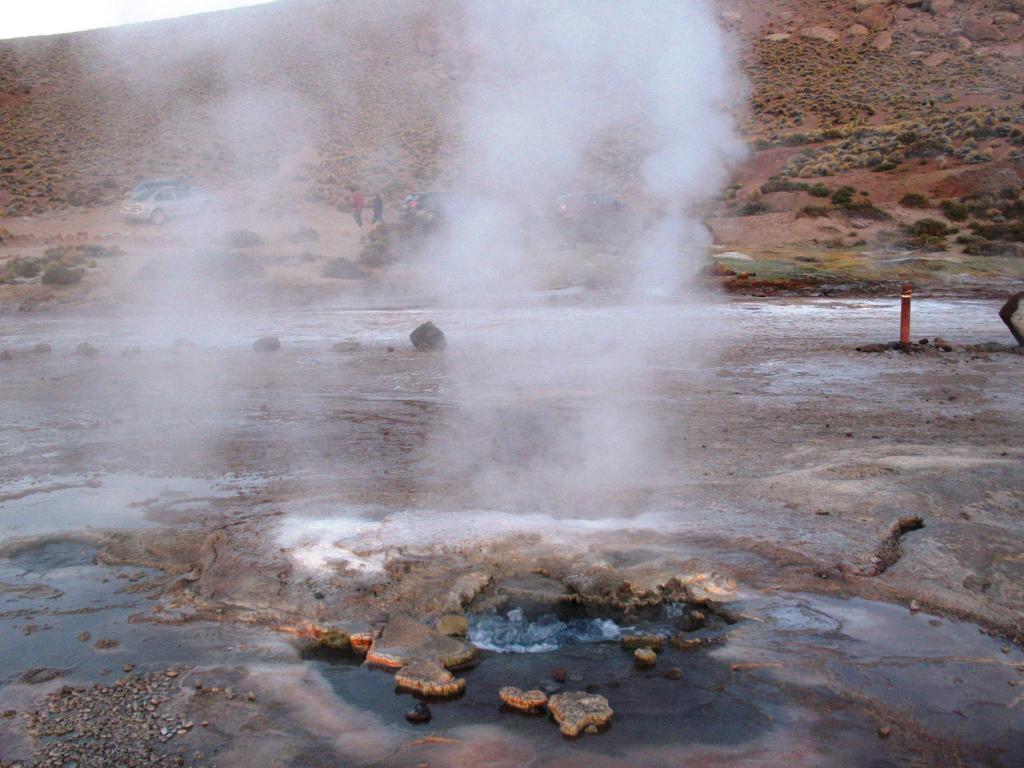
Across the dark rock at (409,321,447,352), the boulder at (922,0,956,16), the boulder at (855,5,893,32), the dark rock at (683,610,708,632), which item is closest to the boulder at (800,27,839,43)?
the boulder at (855,5,893,32)

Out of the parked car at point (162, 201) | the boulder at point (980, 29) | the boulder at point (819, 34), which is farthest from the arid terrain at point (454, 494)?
the parked car at point (162, 201)

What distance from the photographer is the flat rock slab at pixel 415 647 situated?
3.36 m

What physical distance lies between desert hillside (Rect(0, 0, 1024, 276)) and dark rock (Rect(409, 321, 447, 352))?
2.31 meters

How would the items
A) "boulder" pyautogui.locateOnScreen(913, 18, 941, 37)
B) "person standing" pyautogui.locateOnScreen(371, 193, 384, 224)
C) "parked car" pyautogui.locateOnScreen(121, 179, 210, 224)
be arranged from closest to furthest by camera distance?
"boulder" pyautogui.locateOnScreen(913, 18, 941, 37)
"person standing" pyautogui.locateOnScreen(371, 193, 384, 224)
"parked car" pyautogui.locateOnScreen(121, 179, 210, 224)

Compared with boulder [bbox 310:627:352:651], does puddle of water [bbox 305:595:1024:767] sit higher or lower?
lower

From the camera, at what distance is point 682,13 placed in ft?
27.2

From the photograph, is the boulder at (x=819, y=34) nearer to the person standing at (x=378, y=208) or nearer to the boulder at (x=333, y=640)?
the person standing at (x=378, y=208)

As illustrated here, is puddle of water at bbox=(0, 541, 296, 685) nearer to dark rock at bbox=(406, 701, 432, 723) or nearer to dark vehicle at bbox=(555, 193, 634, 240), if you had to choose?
dark rock at bbox=(406, 701, 432, 723)

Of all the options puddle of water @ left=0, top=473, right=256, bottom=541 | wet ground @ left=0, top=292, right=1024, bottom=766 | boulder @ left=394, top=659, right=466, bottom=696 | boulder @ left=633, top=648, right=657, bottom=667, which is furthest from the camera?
puddle of water @ left=0, top=473, right=256, bottom=541

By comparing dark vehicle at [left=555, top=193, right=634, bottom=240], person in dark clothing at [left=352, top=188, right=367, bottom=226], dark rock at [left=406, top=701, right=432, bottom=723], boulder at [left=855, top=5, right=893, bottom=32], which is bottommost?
dark rock at [left=406, top=701, right=432, bottom=723]

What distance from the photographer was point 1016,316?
443 inches

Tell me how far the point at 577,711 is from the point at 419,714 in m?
0.54

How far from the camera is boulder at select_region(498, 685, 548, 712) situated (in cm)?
304

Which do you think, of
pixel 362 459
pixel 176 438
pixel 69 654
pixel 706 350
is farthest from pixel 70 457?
pixel 706 350
